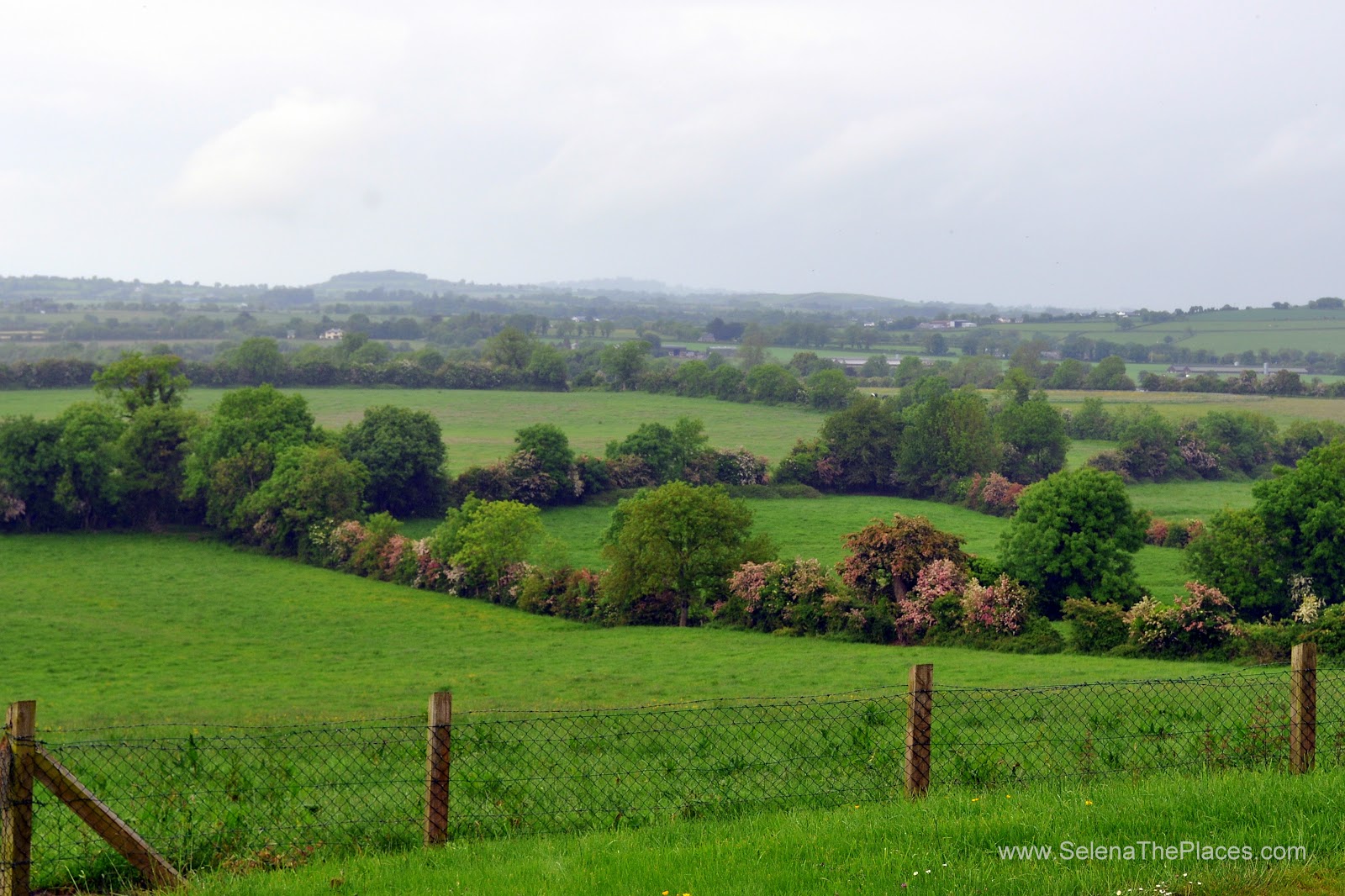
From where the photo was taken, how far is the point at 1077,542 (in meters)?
43.5

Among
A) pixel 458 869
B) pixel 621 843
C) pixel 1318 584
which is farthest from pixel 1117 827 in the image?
pixel 1318 584

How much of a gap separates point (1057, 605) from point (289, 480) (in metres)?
42.4

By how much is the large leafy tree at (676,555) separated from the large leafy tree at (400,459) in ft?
91.5

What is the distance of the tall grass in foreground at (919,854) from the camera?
8734 mm

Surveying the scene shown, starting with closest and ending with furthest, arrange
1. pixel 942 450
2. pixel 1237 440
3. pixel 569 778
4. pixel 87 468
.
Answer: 1. pixel 569 778
2. pixel 87 468
3. pixel 942 450
4. pixel 1237 440

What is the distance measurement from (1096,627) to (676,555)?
1755 cm

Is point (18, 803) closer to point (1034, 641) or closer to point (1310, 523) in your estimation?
point (1034, 641)

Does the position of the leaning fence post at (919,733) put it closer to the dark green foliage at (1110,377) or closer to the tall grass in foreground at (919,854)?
the tall grass in foreground at (919,854)

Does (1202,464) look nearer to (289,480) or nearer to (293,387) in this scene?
(289,480)

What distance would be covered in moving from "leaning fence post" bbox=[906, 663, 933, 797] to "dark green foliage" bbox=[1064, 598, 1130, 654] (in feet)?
97.5

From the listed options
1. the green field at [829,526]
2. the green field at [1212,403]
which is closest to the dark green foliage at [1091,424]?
the green field at [1212,403]

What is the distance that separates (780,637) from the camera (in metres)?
44.1

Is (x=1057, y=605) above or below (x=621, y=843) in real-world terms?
below

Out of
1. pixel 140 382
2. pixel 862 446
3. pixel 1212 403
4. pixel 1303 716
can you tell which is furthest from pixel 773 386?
pixel 1303 716
